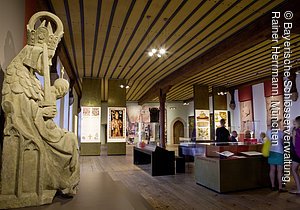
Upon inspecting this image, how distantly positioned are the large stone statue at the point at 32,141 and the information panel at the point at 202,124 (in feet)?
37.3

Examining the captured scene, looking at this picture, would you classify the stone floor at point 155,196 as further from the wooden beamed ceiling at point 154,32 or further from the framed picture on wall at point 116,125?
the framed picture on wall at point 116,125

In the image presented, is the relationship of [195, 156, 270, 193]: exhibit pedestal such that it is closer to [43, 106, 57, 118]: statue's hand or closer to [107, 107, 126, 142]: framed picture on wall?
[43, 106, 57, 118]: statue's hand

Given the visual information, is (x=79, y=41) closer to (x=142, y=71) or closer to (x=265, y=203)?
(x=142, y=71)

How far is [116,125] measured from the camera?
11.4 m

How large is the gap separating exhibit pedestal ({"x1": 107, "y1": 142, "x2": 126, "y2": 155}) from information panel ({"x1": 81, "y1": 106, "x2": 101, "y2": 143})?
2.16 ft

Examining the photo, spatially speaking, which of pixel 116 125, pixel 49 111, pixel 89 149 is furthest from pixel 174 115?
pixel 49 111

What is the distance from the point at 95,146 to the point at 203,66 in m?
6.40

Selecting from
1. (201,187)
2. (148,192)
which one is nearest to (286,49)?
(201,187)

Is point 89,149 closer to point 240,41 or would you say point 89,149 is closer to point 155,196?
point 155,196

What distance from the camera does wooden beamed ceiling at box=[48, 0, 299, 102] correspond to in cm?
496

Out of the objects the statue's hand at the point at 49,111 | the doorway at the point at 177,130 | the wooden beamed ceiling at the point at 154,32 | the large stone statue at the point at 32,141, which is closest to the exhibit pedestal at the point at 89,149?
the wooden beamed ceiling at the point at 154,32

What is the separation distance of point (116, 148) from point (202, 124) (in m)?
4.93

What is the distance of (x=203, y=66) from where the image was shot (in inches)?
325

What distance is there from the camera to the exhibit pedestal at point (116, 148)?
11.2 m
